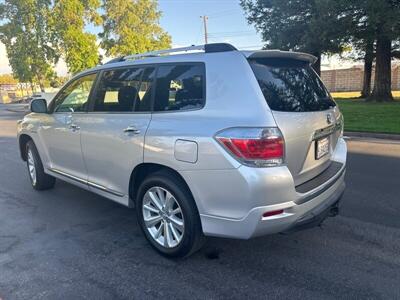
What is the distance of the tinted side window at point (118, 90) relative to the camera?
3748mm

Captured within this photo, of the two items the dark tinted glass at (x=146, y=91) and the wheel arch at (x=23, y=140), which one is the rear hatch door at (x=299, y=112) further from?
the wheel arch at (x=23, y=140)

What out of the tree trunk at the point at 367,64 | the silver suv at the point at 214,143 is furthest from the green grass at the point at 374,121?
the tree trunk at the point at 367,64

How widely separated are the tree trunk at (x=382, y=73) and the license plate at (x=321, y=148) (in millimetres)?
21075

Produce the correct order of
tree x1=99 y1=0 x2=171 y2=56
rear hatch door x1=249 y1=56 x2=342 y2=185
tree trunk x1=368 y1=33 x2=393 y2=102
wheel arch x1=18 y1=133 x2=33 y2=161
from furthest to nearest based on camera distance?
1. tree x1=99 y1=0 x2=171 y2=56
2. tree trunk x1=368 y1=33 x2=393 y2=102
3. wheel arch x1=18 y1=133 x2=33 y2=161
4. rear hatch door x1=249 y1=56 x2=342 y2=185

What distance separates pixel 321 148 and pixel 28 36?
106ft

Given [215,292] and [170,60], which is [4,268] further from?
[170,60]

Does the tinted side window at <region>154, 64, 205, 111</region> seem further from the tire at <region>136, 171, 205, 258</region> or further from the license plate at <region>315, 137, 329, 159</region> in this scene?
the license plate at <region>315, 137, 329, 159</region>

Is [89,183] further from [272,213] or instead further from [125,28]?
[125,28]

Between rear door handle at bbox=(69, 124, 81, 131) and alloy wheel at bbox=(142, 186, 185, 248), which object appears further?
rear door handle at bbox=(69, 124, 81, 131)

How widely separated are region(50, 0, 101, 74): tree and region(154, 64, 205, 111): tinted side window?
2846cm

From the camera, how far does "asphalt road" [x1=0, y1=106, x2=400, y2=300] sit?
293 cm

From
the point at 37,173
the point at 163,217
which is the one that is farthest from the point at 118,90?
the point at 37,173

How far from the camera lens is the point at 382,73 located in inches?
903

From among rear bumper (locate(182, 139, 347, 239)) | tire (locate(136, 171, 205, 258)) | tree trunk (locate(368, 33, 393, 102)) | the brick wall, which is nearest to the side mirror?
tire (locate(136, 171, 205, 258))
